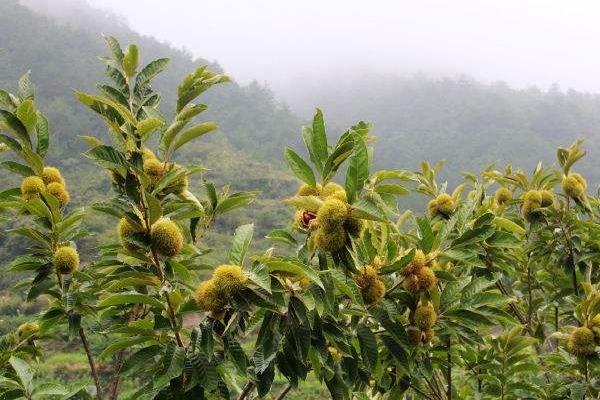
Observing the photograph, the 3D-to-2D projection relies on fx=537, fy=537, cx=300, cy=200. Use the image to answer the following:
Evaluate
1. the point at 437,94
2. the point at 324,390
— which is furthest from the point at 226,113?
the point at 324,390

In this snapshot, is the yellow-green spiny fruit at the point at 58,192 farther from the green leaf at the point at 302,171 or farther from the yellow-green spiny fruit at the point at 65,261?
the green leaf at the point at 302,171

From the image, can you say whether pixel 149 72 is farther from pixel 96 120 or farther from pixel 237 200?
pixel 96 120

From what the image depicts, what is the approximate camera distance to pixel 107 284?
1429 mm

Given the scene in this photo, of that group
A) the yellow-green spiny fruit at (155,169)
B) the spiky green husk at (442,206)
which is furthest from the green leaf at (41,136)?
the spiky green husk at (442,206)

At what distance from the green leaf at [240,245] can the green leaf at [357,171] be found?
0.26m

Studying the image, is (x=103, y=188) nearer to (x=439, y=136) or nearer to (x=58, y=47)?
(x=58, y=47)

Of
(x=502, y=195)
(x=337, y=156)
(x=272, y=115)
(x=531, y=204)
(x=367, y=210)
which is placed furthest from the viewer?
(x=272, y=115)

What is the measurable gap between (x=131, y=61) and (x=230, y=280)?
0.59 meters

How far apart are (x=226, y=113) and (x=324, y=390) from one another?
46.3 meters

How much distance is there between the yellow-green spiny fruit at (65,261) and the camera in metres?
1.50

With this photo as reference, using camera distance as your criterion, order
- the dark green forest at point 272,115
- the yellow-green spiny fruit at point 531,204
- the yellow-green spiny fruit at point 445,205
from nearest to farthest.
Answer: the yellow-green spiny fruit at point 445,205, the yellow-green spiny fruit at point 531,204, the dark green forest at point 272,115

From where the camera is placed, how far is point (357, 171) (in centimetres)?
106

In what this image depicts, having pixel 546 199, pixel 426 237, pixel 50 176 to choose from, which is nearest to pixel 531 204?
pixel 546 199

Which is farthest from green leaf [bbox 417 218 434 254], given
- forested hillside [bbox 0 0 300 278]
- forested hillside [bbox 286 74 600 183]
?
forested hillside [bbox 286 74 600 183]
